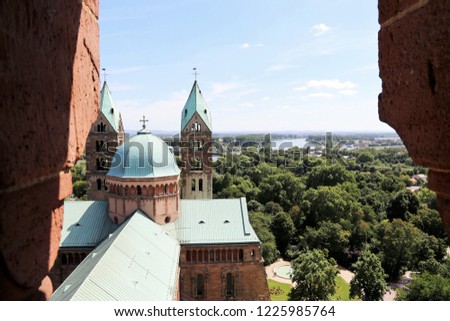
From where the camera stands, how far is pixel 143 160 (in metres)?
25.9

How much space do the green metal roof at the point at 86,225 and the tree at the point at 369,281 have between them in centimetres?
1684

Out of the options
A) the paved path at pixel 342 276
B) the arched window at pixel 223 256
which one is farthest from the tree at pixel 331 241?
the arched window at pixel 223 256

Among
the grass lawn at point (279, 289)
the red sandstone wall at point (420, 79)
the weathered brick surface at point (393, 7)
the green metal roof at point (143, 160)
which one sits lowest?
the grass lawn at point (279, 289)

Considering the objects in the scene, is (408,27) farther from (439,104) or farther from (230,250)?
(230,250)

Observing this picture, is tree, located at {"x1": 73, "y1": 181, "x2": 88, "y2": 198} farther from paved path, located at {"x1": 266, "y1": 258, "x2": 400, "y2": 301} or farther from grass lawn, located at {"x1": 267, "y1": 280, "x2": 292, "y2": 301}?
grass lawn, located at {"x1": 267, "y1": 280, "x2": 292, "y2": 301}

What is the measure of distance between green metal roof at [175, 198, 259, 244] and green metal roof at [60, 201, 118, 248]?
4.76 meters

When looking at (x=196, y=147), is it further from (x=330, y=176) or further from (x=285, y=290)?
(x=330, y=176)

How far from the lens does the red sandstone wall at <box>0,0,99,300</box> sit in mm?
2299

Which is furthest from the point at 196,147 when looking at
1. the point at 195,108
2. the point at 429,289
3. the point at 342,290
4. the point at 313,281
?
the point at 429,289

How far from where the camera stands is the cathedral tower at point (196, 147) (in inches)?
1339

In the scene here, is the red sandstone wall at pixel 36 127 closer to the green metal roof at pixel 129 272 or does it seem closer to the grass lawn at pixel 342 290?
the green metal roof at pixel 129 272

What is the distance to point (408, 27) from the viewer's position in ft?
8.86

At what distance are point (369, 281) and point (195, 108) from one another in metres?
19.0
